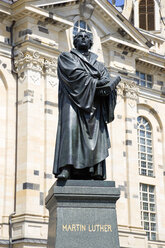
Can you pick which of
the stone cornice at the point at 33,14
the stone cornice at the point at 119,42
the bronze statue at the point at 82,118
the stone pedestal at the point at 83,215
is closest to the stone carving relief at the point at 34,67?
the stone cornice at the point at 33,14

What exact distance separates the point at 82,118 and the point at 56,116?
19492 mm

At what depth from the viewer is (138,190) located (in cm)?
3231

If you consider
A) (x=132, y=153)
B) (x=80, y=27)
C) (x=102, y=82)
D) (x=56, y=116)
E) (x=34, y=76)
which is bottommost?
(x=102, y=82)

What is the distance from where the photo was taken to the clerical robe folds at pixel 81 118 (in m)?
10.3

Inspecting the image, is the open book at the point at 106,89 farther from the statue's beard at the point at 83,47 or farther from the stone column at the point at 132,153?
the stone column at the point at 132,153

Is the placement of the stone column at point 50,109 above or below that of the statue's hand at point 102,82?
above

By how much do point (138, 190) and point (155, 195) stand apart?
291 cm

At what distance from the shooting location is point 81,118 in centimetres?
1053

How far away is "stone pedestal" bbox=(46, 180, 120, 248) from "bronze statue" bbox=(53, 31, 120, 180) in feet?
1.02

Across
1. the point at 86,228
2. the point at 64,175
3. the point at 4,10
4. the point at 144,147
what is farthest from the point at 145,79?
the point at 86,228

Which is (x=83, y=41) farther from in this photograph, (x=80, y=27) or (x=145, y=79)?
(x=145, y=79)

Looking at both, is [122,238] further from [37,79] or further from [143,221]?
[37,79]

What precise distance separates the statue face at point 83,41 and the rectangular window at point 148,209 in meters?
23.6

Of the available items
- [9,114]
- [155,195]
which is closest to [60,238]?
[9,114]
